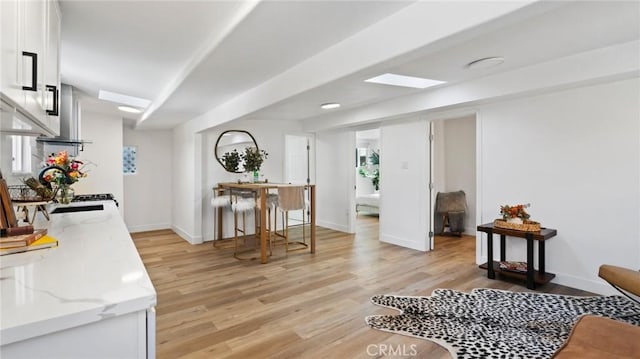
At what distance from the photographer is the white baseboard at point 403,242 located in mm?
4812

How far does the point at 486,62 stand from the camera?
284cm

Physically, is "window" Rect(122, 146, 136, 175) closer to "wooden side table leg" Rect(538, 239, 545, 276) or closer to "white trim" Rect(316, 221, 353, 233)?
"white trim" Rect(316, 221, 353, 233)

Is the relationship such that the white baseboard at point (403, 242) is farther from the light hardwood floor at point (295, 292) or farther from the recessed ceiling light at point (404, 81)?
the recessed ceiling light at point (404, 81)

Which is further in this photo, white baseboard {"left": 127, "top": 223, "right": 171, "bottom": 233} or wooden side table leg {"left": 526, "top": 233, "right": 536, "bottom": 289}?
white baseboard {"left": 127, "top": 223, "right": 171, "bottom": 233}

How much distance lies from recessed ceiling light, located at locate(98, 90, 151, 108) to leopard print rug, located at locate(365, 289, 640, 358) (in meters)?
3.87

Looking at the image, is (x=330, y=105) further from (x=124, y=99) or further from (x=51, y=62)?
(x=51, y=62)

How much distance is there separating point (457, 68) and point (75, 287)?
324 cm

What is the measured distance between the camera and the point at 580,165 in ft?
10.7

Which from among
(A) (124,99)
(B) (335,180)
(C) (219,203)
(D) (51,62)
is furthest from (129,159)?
(D) (51,62)

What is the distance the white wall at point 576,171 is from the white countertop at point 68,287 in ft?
13.0

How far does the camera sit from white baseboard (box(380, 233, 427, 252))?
4.81m

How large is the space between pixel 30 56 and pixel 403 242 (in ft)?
15.9

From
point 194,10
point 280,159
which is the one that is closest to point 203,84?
point 194,10

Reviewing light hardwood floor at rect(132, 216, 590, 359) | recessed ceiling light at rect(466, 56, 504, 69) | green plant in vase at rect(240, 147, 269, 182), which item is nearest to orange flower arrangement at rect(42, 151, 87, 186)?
light hardwood floor at rect(132, 216, 590, 359)
